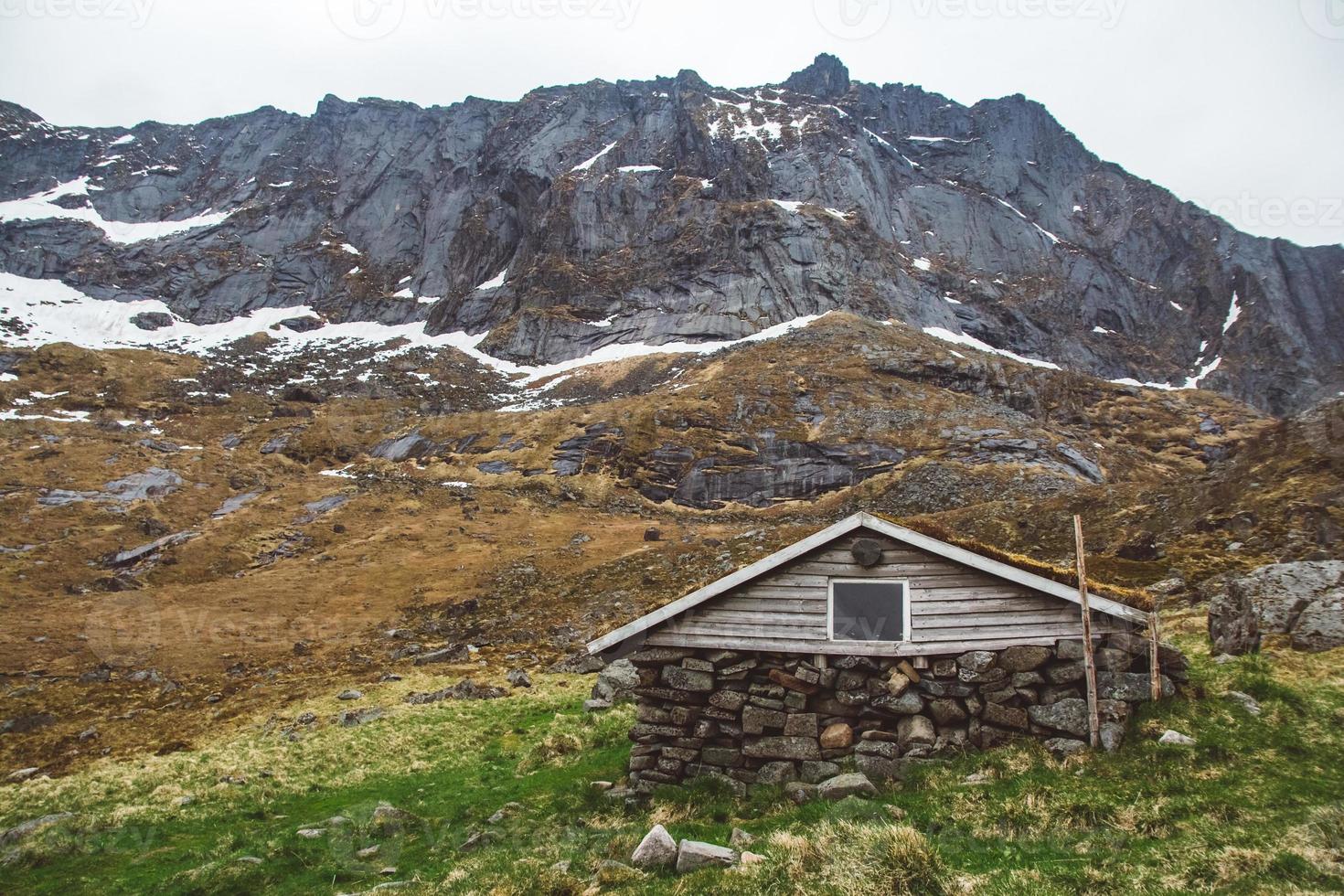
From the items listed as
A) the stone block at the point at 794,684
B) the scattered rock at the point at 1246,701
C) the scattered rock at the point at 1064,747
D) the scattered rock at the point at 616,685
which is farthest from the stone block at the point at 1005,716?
the scattered rock at the point at 616,685

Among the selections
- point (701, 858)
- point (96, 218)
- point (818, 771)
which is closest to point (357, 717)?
point (818, 771)

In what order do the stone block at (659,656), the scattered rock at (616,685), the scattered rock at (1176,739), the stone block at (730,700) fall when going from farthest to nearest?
the scattered rock at (616,685)
the stone block at (659,656)
the stone block at (730,700)
the scattered rock at (1176,739)

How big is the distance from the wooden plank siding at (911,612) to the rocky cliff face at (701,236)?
105 m

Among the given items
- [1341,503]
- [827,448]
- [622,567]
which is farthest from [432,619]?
[827,448]

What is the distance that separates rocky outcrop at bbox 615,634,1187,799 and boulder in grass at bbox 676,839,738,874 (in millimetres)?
3000

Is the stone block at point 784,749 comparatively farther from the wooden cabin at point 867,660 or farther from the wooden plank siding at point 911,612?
the wooden plank siding at point 911,612

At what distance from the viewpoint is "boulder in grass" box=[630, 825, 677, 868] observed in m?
8.94

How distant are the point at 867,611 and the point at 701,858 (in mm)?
5595

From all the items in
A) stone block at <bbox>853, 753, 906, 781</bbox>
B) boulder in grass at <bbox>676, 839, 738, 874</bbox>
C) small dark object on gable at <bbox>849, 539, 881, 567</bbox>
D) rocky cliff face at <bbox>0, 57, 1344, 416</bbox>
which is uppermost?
rocky cliff face at <bbox>0, 57, 1344, 416</bbox>

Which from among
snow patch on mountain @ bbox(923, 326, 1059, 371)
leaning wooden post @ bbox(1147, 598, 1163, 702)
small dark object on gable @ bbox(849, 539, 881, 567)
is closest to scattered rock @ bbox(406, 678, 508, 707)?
small dark object on gable @ bbox(849, 539, 881, 567)

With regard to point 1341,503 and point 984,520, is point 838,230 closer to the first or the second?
point 984,520

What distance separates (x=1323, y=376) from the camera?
488ft

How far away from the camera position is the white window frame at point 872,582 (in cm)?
1237

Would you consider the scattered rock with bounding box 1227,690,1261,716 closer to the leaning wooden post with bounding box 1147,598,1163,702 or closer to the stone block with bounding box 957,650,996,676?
the leaning wooden post with bounding box 1147,598,1163,702
